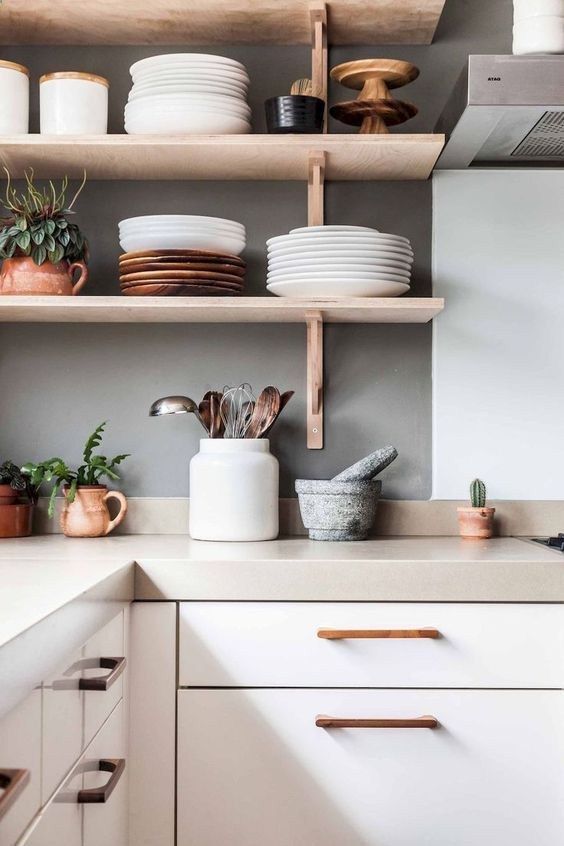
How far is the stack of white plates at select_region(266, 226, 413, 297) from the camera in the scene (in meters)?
2.01

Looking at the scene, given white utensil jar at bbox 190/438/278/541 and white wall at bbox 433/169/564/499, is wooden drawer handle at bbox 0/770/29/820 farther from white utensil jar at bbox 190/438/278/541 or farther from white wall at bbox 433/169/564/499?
white wall at bbox 433/169/564/499

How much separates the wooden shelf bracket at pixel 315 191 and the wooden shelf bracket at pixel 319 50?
13 cm

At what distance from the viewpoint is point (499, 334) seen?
7.57ft

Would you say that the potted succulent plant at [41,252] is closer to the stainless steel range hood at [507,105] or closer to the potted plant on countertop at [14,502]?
the potted plant on countertop at [14,502]

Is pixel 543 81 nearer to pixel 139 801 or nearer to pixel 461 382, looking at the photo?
pixel 461 382

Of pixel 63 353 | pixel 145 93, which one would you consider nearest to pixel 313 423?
pixel 63 353

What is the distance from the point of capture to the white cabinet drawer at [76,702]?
1.13 meters

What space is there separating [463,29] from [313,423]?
1025 millimetres

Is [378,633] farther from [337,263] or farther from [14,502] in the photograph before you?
[14,502]

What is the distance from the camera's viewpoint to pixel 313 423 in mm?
2293

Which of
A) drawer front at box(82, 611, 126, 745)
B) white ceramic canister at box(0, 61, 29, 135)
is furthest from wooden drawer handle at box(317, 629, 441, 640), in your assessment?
white ceramic canister at box(0, 61, 29, 135)

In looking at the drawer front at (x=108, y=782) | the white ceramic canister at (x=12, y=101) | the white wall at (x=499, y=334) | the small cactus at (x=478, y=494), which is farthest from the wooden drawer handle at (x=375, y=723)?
the white ceramic canister at (x=12, y=101)

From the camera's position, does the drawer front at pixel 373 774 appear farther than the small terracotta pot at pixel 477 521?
No

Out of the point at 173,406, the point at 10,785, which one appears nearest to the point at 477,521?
the point at 173,406
